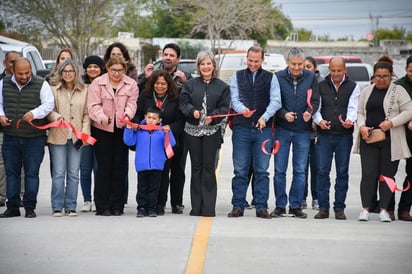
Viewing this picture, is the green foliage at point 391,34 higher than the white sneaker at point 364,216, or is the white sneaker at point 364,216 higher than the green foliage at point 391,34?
the green foliage at point 391,34

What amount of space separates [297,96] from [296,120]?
1.00 feet

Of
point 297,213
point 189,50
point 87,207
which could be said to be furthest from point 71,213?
point 189,50

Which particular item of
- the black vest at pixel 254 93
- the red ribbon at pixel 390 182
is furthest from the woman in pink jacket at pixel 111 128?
the red ribbon at pixel 390 182

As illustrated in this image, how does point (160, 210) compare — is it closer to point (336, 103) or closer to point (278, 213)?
point (278, 213)

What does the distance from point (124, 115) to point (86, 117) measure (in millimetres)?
508

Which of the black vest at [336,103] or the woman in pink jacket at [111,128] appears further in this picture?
the black vest at [336,103]

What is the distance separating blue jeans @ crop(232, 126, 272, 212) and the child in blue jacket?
85 cm

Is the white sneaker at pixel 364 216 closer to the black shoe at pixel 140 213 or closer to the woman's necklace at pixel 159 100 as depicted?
the black shoe at pixel 140 213

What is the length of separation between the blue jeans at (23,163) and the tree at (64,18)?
24.0 m

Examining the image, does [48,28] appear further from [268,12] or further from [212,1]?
[268,12]

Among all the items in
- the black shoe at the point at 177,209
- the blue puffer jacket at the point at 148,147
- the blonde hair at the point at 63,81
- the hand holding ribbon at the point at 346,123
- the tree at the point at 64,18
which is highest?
the tree at the point at 64,18

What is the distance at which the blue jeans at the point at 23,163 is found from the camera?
10.8 m

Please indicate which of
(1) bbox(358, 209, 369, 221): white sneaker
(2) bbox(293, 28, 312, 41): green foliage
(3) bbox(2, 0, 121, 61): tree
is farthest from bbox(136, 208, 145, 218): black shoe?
(2) bbox(293, 28, 312, 41): green foliage

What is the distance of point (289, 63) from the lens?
36.1 ft
